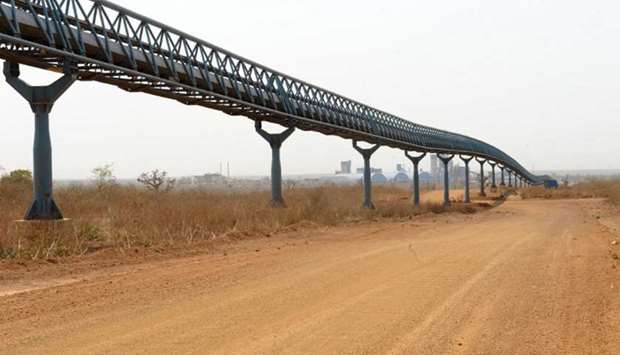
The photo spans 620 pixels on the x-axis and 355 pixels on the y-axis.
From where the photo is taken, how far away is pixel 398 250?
56.6ft

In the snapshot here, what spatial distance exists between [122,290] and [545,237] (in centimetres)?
1568

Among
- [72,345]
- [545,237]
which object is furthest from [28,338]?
[545,237]

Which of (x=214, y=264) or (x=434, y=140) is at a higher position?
(x=434, y=140)

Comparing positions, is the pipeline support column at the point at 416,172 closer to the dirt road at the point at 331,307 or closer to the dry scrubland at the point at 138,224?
the dry scrubland at the point at 138,224

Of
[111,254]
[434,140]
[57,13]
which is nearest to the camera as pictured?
[111,254]

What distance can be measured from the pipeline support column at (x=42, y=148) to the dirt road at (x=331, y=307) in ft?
17.5

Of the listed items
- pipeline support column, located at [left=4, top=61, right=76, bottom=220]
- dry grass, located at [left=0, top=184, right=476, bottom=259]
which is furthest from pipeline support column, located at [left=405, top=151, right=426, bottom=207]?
pipeline support column, located at [left=4, top=61, right=76, bottom=220]

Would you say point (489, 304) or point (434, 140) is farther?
point (434, 140)

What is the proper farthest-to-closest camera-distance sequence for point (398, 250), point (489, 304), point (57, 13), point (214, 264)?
1. point (57, 13)
2. point (398, 250)
3. point (214, 264)
4. point (489, 304)

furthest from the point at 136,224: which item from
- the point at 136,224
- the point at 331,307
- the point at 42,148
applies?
the point at 331,307

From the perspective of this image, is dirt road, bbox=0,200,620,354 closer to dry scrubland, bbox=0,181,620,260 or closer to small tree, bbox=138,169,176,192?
dry scrubland, bbox=0,181,620,260

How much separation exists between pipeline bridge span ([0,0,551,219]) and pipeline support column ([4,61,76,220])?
0.09 feet

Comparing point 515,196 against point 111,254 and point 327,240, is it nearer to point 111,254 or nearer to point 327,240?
point 327,240

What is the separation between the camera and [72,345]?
7.20 m
